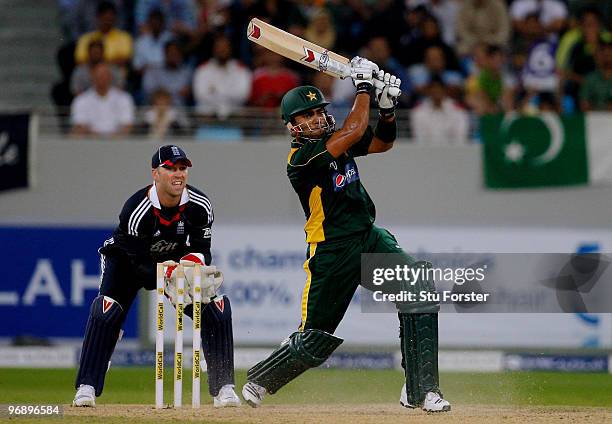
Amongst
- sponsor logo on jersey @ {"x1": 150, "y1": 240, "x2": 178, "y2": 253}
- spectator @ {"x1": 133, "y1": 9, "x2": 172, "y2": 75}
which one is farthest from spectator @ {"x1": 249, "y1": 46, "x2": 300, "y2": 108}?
sponsor logo on jersey @ {"x1": 150, "y1": 240, "x2": 178, "y2": 253}

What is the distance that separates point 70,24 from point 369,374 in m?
6.30

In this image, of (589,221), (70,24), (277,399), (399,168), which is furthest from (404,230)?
(70,24)

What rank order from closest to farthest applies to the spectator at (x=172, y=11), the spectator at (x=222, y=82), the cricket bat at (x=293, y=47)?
1. the cricket bat at (x=293, y=47)
2. the spectator at (x=222, y=82)
3. the spectator at (x=172, y=11)

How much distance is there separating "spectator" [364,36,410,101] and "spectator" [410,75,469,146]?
316 mm

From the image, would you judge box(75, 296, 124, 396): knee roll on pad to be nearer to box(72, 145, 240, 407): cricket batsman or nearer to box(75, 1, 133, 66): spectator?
box(72, 145, 240, 407): cricket batsman

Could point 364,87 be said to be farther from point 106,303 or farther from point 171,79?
point 171,79

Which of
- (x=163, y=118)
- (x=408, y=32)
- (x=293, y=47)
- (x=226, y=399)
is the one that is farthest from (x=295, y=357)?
(x=408, y=32)

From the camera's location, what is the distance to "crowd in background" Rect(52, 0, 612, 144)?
15.0 metres

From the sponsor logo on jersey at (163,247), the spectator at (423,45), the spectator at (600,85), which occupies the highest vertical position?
the spectator at (423,45)

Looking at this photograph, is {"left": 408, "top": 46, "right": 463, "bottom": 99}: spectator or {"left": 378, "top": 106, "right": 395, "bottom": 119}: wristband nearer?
{"left": 378, "top": 106, "right": 395, "bottom": 119}: wristband

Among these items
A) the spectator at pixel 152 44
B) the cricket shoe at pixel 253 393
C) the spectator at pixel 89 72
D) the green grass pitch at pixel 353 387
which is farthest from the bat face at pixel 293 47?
the spectator at pixel 152 44

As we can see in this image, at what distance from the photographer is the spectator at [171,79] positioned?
15305mm

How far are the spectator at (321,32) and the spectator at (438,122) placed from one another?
1282 millimetres

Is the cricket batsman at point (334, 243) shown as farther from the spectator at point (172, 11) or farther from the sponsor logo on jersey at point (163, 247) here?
the spectator at point (172, 11)
